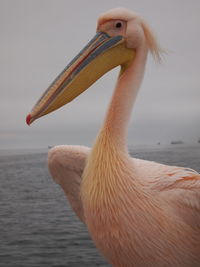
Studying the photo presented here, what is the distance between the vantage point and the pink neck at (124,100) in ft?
10.7

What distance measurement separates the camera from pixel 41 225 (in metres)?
14.8

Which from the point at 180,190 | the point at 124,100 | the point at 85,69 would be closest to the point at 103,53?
the point at 85,69

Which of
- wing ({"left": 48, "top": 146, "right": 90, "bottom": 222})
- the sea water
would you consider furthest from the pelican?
the sea water

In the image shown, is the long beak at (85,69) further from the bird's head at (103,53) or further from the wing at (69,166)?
the wing at (69,166)

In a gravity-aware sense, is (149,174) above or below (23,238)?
above

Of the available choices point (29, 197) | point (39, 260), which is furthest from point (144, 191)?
point (29, 197)

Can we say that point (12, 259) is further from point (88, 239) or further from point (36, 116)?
point (36, 116)

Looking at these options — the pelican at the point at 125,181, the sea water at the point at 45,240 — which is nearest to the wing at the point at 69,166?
the pelican at the point at 125,181

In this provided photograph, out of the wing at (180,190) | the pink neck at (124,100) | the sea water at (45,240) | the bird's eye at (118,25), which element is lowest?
the sea water at (45,240)

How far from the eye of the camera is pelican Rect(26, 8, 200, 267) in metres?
3.18

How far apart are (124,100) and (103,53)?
0.41 metres

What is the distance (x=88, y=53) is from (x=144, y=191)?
1173mm

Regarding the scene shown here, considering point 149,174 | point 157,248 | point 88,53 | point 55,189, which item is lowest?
point 55,189

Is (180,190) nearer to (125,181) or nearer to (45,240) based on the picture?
Result: (125,181)
